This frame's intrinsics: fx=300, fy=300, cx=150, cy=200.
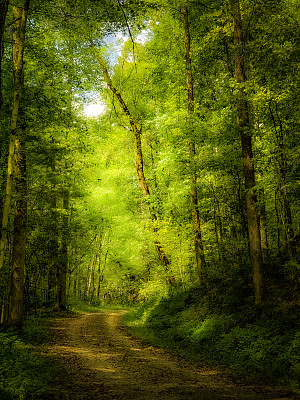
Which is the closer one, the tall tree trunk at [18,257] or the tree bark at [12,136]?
the tree bark at [12,136]

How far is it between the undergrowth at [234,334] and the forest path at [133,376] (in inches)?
30.4

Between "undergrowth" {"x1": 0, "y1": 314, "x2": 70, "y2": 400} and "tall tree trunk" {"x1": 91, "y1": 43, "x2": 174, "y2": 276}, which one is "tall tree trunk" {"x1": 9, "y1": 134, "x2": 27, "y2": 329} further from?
"tall tree trunk" {"x1": 91, "y1": 43, "x2": 174, "y2": 276}

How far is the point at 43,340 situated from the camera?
32.7 feet

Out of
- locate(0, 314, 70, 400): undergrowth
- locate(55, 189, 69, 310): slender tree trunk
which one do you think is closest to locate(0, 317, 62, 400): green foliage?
locate(0, 314, 70, 400): undergrowth

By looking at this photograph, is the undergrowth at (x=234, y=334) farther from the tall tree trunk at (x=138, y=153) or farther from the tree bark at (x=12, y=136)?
the tree bark at (x=12, y=136)

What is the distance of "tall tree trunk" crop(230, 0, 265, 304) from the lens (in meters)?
9.04

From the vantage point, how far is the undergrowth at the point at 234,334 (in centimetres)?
650

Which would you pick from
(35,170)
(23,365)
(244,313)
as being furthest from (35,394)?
(35,170)

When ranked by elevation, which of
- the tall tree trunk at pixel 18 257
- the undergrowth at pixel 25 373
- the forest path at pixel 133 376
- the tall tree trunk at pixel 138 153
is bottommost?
the forest path at pixel 133 376

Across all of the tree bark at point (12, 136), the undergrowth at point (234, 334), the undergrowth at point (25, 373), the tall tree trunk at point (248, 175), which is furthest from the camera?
the tall tree trunk at point (248, 175)

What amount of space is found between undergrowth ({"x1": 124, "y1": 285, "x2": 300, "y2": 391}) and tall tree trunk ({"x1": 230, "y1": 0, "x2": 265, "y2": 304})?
836mm

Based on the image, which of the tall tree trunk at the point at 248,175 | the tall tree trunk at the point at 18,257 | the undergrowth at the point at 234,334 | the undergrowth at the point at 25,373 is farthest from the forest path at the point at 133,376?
the tall tree trunk at the point at 248,175

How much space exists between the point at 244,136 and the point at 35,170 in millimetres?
7519

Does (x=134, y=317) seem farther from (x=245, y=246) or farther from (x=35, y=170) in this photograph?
(x=35, y=170)
